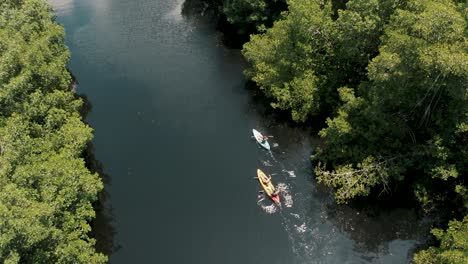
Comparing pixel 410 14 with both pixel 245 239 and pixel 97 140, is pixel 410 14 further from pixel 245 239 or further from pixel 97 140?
pixel 97 140

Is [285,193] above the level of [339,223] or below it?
above

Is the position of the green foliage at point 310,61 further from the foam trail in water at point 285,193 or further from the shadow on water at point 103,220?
the shadow on water at point 103,220

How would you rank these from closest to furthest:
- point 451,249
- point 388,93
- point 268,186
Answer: point 451,249 < point 388,93 < point 268,186

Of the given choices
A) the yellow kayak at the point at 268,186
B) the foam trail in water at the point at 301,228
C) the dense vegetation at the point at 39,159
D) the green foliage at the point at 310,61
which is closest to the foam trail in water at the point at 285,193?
the yellow kayak at the point at 268,186

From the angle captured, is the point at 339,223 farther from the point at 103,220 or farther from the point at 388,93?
the point at 103,220

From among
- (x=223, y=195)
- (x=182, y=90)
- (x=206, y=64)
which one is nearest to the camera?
(x=223, y=195)

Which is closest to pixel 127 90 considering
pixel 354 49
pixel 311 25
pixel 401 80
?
pixel 311 25

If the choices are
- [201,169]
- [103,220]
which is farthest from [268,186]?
[103,220]

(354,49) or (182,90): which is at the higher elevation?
(354,49)
